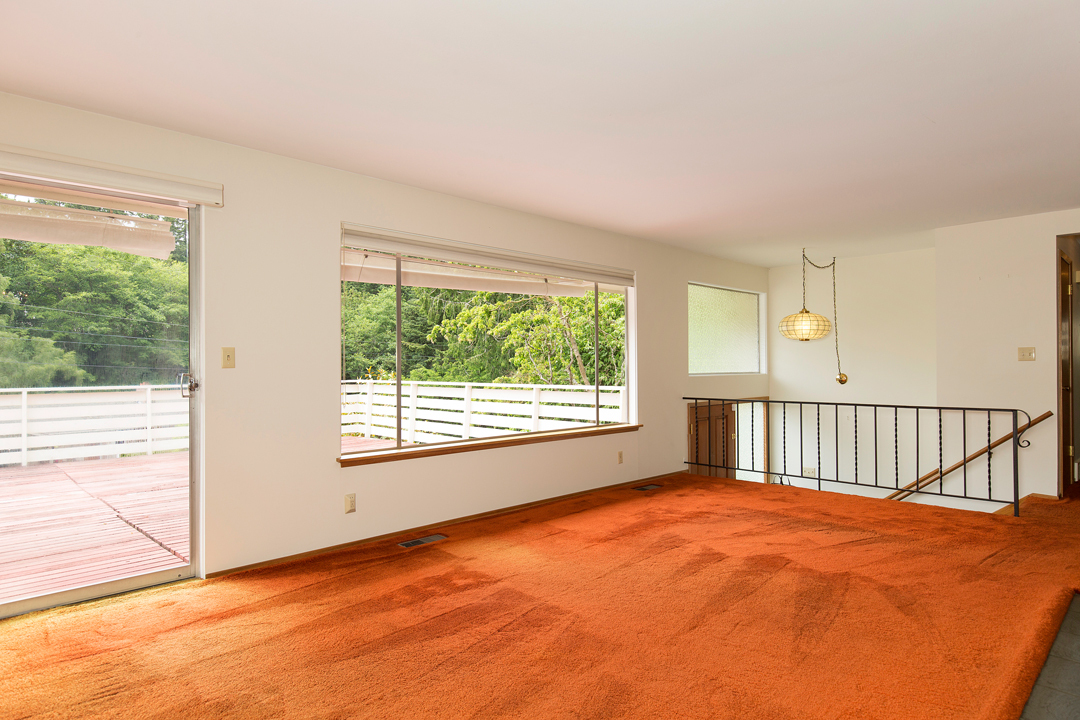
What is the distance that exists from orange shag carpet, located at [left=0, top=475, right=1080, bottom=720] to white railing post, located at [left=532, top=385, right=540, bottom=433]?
119 centimetres

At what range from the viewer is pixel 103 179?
2.73 metres

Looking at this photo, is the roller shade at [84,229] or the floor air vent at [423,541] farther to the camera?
the floor air vent at [423,541]

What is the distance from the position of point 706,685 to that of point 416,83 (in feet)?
8.31

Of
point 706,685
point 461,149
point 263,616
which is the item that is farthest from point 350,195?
point 706,685

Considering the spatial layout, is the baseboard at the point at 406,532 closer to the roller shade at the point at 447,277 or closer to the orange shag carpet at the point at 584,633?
the orange shag carpet at the point at 584,633

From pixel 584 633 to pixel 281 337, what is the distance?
2225mm

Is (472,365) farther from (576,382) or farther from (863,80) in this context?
(863,80)

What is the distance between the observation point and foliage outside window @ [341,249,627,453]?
3773mm

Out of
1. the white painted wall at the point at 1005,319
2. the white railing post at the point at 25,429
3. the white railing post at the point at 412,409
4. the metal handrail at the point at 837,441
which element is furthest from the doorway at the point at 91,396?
the white painted wall at the point at 1005,319

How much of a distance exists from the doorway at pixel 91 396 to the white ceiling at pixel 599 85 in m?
0.57

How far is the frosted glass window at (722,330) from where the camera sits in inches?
253

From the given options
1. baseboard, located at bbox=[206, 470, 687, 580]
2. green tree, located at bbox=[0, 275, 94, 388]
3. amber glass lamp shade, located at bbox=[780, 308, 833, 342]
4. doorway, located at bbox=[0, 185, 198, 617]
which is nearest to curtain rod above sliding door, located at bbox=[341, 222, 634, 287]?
doorway, located at bbox=[0, 185, 198, 617]

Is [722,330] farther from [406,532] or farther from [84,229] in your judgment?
[84,229]

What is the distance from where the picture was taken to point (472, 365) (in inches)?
175
